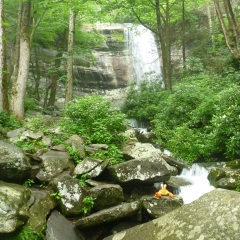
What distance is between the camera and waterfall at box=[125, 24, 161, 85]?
24250mm

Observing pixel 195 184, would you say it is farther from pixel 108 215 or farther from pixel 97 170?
pixel 108 215

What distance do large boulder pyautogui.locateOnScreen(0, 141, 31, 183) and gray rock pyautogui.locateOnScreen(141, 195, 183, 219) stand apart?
8.18 feet

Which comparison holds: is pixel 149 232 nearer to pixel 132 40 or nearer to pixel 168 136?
pixel 168 136

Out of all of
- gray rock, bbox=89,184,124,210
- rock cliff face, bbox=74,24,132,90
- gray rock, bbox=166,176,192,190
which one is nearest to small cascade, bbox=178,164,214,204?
gray rock, bbox=166,176,192,190

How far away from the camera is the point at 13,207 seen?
3961 mm

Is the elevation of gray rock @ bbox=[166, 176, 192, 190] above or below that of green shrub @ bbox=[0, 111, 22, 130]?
below

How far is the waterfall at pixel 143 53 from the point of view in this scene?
79.6 feet

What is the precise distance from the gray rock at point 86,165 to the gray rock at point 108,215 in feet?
3.76

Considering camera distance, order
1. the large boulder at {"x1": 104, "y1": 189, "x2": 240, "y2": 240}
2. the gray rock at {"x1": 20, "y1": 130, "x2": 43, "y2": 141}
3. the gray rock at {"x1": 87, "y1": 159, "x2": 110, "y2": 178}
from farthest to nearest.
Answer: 1. the gray rock at {"x1": 20, "y1": 130, "x2": 43, "y2": 141}
2. the gray rock at {"x1": 87, "y1": 159, "x2": 110, "y2": 178}
3. the large boulder at {"x1": 104, "y1": 189, "x2": 240, "y2": 240}

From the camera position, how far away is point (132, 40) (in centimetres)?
2664

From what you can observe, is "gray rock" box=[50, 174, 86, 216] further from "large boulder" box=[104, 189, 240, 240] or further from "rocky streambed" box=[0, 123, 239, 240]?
"large boulder" box=[104, 189, 240, 240]

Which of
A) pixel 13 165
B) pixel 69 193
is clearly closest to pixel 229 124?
pixel 69 193

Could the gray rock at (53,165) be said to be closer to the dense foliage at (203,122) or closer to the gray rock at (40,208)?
the gray rock at (40,208)

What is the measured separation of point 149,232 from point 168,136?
712cm
